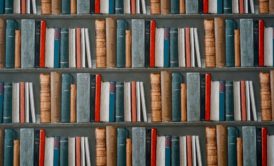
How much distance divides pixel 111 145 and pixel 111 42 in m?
0.73

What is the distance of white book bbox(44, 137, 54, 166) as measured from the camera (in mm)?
3299

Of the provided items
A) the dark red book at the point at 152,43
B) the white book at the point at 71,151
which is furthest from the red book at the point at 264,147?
the white book at the point at 71,151

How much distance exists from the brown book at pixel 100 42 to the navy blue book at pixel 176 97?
1.69 ft

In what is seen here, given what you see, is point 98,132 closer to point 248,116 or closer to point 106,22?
point 106,22

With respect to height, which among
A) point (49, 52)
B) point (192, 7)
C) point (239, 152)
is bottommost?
point (239, 152)

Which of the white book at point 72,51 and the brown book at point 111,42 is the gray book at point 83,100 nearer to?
the white book at point 72,51

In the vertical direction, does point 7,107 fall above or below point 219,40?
below

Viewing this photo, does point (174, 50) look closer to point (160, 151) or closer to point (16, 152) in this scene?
point (160, 151)

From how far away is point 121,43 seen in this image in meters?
3.37

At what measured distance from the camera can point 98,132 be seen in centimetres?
332

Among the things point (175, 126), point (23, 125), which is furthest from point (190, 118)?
point (23, 125)

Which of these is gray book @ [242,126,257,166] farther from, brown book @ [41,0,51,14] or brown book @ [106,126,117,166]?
brown book @ [41,0,51,14]

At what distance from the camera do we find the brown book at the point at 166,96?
3346mm

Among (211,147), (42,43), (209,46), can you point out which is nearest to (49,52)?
(42,43)
